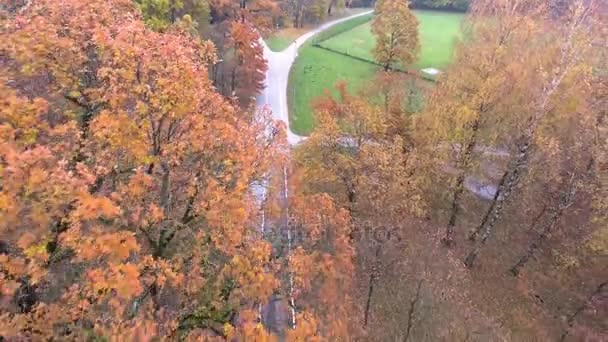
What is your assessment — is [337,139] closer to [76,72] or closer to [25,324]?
[76,72]

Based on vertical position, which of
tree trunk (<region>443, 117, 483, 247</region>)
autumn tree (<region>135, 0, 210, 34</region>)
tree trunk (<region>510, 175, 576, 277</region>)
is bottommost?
tree trunk (<region>510, 175, 576, 277</region>)

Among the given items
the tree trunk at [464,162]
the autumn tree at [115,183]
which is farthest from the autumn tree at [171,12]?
the tree trunk at [464,162]

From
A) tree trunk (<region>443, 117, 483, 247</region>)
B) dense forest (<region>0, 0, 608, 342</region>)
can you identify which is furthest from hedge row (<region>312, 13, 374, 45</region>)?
tree trunk (<region>443, 117, 483, 247</region>)

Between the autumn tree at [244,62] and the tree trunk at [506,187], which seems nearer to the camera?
the tree trunk at [506,187]

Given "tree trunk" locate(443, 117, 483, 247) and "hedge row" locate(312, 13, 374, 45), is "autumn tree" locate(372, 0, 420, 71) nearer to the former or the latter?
"hedge row" locate(312, 13, 374, 45)

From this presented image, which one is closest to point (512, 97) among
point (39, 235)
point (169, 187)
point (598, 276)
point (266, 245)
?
point (598, 276)

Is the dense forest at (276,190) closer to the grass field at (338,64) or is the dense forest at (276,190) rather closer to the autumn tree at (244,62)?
the autumn tree at (244,62)

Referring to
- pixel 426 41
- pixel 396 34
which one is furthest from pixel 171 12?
pixel 426 41
